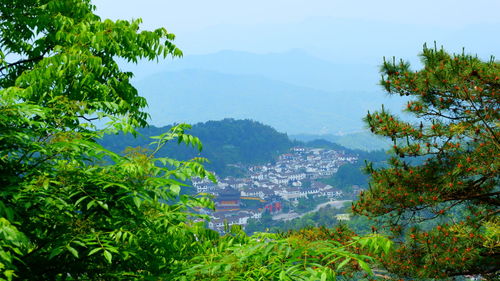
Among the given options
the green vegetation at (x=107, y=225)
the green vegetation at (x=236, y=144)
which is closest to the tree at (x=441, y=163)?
the green vegetation at (x=107, y=225)

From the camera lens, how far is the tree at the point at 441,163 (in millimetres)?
7105

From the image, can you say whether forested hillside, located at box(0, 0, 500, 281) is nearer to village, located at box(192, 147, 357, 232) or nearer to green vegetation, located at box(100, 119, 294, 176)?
village, located at box(192, 147, 357, 232)

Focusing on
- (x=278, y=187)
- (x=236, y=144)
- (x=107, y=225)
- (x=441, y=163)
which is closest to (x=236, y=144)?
(x=236, y=144)

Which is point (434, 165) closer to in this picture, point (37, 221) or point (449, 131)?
point (449, 131)

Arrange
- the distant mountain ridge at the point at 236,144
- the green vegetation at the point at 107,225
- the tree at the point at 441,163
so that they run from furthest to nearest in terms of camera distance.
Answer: the distant mountain ridge at the point at 236,144 → the tree at the point at 441,163 → the green vegetation at the point at 107,225

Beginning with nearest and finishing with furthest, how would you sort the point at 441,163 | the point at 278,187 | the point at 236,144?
1. the point at 441,163
2. the point at 278,187
3. the point at 236,144

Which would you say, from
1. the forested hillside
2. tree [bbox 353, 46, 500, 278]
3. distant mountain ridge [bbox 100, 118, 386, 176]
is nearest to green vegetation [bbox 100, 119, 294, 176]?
distant mountain ridge [bbox 100, 118, 386, 176]

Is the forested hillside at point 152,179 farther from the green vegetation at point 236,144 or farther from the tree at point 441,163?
the green vegetation at point 236,144

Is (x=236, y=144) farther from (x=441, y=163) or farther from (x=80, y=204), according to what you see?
(x=80, y=204)

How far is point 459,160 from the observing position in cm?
745

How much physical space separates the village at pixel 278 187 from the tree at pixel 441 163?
320 feet

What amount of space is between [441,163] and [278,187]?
5471 inches

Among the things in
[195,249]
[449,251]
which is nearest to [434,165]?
[449,251]

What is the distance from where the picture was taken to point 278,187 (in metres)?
146
